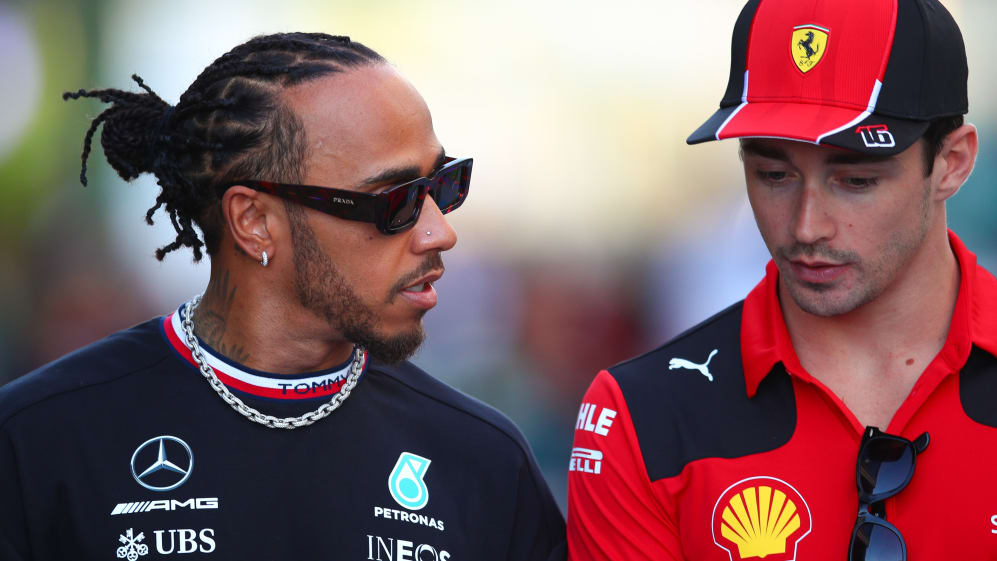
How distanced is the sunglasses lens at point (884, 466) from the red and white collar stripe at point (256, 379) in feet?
4.03

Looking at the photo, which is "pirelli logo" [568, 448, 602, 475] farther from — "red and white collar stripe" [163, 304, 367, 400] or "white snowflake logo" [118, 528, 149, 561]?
"white snowflake logo" [118, 528, 149, 561]

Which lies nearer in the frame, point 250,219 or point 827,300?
point 827,300

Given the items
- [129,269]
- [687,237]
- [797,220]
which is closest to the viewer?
[797,220]

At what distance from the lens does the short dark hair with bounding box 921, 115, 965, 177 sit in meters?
2.56

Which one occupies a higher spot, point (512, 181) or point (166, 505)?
point (512, 181)

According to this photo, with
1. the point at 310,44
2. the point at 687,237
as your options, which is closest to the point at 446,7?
the point at 687,237

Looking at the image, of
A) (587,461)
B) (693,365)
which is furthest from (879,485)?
(587,461)

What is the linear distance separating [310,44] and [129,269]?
13.6ft

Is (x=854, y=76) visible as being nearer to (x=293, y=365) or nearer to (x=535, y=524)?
(x=535, y=524)

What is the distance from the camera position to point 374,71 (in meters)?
2.82

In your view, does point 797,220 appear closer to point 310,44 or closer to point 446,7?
point 310,44

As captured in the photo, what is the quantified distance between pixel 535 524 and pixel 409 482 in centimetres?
35

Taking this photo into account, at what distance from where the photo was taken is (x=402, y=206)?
2717mm

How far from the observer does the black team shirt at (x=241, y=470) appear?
2.40 m
